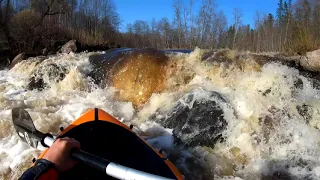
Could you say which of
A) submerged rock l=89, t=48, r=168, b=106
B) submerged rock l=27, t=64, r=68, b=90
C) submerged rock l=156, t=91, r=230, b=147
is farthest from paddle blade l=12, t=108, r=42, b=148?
submerged rock l=27, t=64, r=68, b=90

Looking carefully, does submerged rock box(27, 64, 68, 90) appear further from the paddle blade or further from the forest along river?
the paddle blade

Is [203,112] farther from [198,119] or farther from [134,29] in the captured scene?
[134,29]

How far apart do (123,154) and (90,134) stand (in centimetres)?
30

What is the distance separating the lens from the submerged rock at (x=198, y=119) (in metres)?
4.48

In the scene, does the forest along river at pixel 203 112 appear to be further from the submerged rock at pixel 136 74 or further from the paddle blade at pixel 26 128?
the paddle blade at pixel 26 128

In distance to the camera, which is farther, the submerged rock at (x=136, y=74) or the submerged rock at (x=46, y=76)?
the submerged rock at (x=46, y=76)

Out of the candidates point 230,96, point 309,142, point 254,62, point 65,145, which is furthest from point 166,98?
point 65,145

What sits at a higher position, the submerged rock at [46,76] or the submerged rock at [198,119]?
the submerged rock at [46,76]

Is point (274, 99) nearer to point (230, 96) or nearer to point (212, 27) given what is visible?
point (230, 96)

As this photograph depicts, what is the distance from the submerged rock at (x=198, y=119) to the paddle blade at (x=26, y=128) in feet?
6.90

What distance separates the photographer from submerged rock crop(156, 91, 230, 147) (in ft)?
14.7

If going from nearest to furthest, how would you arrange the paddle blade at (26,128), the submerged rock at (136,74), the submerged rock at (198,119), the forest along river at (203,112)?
1. the paddle blade at (26,128)
2. the forest along river at (203,112)
3. the submerged rock at (198,119)
4. the submerged rock at (136,74)

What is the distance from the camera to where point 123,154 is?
248 cm

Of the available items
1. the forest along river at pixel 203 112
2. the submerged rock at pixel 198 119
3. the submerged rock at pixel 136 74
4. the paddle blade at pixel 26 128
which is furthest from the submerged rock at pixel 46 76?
the paddle blade at pixel 26 128
